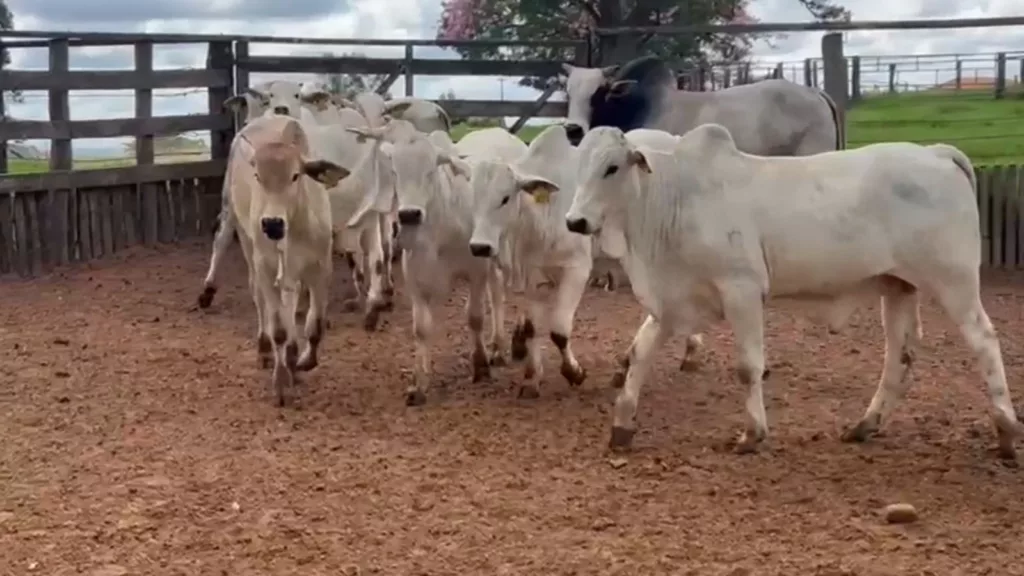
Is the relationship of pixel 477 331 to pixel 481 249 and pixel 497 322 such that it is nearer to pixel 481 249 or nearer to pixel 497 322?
pixel 497 322

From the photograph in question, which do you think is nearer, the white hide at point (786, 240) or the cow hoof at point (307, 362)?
the white hide at point (786, 240)

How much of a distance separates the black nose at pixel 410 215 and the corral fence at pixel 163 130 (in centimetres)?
596

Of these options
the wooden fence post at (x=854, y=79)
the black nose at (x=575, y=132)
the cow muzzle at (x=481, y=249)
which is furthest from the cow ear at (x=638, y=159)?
the wooden fence post at (x=854, y=79)

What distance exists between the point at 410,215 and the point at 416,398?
1.01m

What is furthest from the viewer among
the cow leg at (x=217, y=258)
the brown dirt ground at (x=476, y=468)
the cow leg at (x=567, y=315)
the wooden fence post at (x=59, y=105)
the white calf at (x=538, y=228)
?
the wooden fence post at (x=59, y=105)

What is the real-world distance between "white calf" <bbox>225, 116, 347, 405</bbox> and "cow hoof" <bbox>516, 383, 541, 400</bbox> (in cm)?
128

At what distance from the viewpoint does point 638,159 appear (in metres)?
6.64

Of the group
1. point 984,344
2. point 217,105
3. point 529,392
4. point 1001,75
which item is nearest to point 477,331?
point 529,392

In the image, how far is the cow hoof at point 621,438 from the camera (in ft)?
21.6

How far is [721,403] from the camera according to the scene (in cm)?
765

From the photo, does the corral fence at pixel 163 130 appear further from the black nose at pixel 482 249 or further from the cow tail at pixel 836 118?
the black nose at pixel 482 249

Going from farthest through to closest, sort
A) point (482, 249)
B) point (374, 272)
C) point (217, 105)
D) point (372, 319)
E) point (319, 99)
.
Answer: point (217, 105)
point (319, 99)
point (374, 272)
point (372, 319)
point (482, 249)

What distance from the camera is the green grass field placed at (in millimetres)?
14773

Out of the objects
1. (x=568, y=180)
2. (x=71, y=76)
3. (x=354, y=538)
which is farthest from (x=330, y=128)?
(x=354, y=538)
